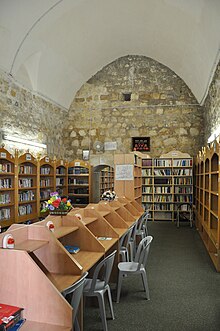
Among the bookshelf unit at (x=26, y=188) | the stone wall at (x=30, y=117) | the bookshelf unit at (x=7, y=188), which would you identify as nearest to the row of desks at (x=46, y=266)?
the bookshelf unit at (x=7, y=188)

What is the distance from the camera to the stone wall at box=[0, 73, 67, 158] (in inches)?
305

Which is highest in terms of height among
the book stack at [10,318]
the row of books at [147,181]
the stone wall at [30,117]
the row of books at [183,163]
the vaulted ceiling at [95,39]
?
the vaulted ceiling at [95,39]

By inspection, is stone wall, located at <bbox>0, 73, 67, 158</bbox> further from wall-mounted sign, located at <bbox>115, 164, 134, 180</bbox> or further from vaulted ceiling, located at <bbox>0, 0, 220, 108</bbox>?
wall-mounted sign, located at <bbox>115, 164, 134, 180</bbox>

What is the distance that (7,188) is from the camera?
22.0ft

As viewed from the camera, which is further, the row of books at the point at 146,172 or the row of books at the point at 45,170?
the row of books at the point at 146,172

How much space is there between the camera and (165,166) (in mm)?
10562

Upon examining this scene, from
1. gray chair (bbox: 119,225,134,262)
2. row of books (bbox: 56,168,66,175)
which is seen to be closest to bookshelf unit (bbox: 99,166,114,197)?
row of books (bbox: 56,168,66,175)

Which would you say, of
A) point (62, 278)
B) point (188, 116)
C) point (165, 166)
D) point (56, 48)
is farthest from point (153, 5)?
point (62, 278)

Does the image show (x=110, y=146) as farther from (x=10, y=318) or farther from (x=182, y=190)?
(x=10, y=318)

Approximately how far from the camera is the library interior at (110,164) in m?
3.05

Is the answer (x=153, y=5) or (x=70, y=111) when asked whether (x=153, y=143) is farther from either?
(x=153, y=5)

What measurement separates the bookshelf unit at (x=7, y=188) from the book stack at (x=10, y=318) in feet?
14.3

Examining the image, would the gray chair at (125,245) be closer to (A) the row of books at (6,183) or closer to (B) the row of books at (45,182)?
(A) the row of books at (6,183)

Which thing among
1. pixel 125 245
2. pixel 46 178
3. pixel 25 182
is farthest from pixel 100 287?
pixel 46 178
